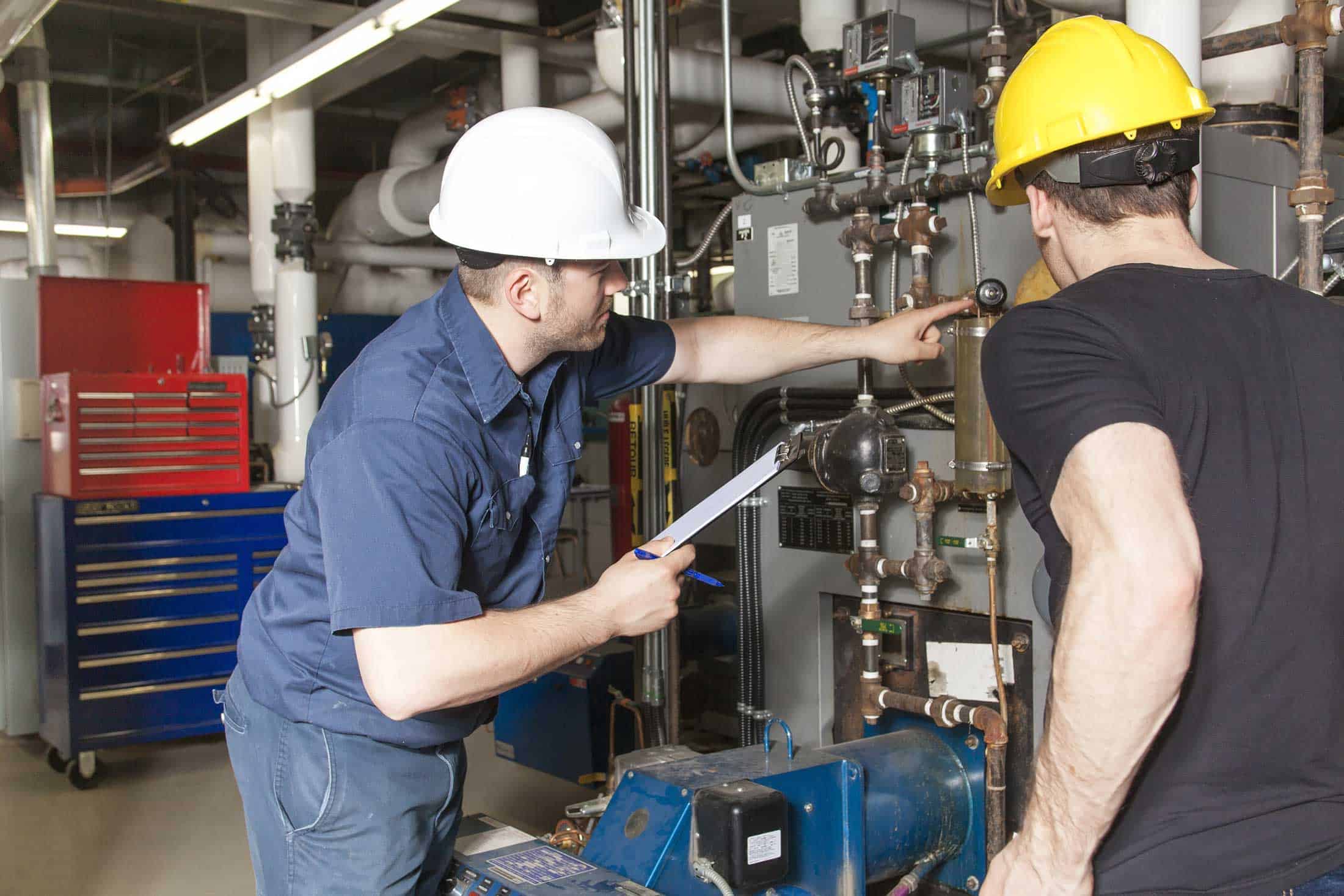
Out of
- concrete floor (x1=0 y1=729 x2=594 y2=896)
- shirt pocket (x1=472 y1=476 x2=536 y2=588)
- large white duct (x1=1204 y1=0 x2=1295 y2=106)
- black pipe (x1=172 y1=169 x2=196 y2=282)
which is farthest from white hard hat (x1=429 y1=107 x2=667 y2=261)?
black pipe (x1=172 y1=169 x2=196 y2=282)

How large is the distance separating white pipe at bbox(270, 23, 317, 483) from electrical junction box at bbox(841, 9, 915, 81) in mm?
2650

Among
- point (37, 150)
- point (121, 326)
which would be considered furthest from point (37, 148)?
point (121, 326)

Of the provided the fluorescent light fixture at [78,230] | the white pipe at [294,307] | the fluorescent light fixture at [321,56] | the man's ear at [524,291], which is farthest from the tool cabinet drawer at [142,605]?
the fluorescent light fixture at [78,230]

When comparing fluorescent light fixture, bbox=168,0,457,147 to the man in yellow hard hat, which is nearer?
the man in yellow hard hat

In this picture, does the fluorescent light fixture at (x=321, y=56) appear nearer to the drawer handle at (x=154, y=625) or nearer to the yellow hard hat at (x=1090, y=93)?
the drawer handle at (x=154, y=625)

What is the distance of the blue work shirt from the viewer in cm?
128

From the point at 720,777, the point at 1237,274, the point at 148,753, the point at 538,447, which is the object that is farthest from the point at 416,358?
the point at 148,753

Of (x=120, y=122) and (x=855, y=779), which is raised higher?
(x=120, y=122)

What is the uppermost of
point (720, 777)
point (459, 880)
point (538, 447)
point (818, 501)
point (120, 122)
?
point (120, 122)

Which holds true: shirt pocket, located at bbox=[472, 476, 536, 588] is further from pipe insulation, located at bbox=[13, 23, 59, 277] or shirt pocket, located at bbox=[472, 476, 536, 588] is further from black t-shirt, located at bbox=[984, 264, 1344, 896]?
pipe insulation, located at bbox=[13, 23, 59, 277]

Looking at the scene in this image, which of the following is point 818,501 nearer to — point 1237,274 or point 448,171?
point 448,171

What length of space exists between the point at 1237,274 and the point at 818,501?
1.32 m

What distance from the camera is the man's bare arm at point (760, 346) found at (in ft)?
6.35

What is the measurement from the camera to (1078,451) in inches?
37.5
